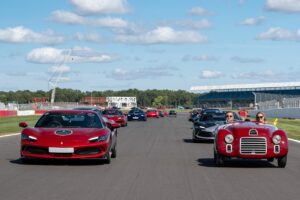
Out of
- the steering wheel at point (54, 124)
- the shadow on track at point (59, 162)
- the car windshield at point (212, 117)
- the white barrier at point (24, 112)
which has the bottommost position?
the shadow on track at point (59, 162)

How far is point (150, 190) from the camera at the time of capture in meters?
11.0

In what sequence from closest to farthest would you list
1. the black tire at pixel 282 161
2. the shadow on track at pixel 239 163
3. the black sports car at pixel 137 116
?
the black tire at pixel 282 161
the shadow on track at pixel 239 163
the black sports car at pixel 137 116

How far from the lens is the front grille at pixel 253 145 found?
1475 centimetres

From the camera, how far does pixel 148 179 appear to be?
12625 millimetres

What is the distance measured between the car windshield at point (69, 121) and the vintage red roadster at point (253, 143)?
3.03 meters

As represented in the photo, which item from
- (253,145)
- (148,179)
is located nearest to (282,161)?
(253,145)

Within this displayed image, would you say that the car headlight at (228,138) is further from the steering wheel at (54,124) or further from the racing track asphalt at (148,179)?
the steering wheel at (54,124)

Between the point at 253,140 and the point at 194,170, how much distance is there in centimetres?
146

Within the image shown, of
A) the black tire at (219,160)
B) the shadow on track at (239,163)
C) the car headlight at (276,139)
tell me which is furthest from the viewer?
the shadow on track at (239,163)

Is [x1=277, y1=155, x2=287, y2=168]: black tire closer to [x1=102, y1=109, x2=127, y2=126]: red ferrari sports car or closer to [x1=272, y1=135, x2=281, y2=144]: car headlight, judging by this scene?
[x1=272, y1=135, x2=281, y2=144]: car headlight

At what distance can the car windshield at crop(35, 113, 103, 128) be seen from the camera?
16.0 m

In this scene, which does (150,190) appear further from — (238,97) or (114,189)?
(238,97)

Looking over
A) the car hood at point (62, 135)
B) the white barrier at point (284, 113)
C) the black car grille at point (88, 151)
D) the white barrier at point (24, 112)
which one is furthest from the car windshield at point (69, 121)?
the white barrier at point (24, 112)

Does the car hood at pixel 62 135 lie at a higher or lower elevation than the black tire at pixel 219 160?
higher
